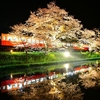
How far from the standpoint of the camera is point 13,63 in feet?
94.2

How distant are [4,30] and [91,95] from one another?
107ft

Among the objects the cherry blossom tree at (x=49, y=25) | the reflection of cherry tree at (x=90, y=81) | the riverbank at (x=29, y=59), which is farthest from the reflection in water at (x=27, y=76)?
the cherry blossom tree at (x=49, y=25)

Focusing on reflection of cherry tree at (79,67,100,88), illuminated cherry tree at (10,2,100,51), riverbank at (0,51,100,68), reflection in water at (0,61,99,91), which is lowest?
reflection of cherry tree at (79,67,100,88)

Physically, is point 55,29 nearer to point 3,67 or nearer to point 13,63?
point 13,63

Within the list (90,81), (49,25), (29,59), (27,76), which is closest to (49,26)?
(49,25)

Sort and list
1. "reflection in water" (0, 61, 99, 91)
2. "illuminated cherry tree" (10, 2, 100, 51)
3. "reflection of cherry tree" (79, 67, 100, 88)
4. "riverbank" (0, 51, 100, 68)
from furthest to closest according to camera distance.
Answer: "illuminated cherry tree" (10, 2, 100, 51), "riverbank" (0, 51, 100, 68), "reflection in water" (0, 61, 99, 91), "reflection of cherry tree" (79, 67, 100, 88)

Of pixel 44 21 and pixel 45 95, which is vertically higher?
pixel 44 21

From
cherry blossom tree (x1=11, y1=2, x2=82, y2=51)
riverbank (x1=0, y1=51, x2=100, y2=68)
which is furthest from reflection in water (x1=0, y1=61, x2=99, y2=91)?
cherry blossom tree (x1=11, y1=2, x2=82, y2=51)

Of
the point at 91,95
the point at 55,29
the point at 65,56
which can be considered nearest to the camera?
the point at 91,95

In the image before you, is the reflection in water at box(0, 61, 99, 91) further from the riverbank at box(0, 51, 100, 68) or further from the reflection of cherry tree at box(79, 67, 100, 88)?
the riverbank at box(0, 51, 100, 68)

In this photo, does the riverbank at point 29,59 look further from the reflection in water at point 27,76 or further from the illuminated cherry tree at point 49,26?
the reflection in water at point 27,76

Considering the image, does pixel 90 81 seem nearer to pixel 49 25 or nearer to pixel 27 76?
pixel 27 76

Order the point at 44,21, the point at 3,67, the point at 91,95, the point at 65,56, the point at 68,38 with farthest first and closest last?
the point at 65,56 < the point at 68,38 < the point at 44,21 < the point at 3,67 < the point at 91,95

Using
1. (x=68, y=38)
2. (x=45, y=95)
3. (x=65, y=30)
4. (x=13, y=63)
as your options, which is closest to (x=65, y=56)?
(x=68, y=38)
